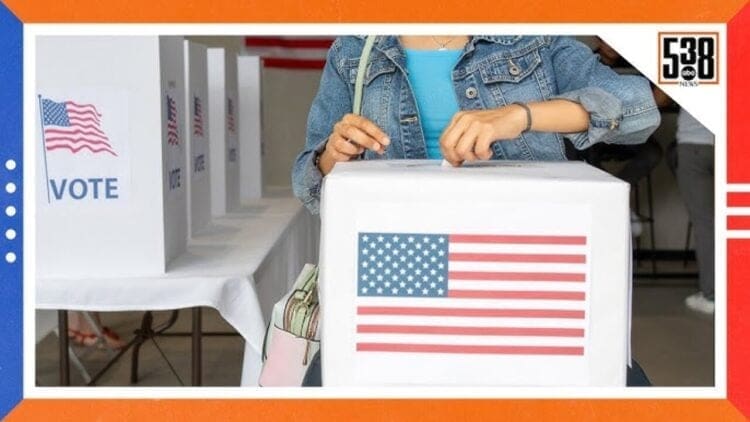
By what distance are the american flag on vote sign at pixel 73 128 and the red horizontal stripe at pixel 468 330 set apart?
0.80 m

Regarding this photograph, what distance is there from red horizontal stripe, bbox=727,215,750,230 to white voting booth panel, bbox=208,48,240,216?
1.76 meters

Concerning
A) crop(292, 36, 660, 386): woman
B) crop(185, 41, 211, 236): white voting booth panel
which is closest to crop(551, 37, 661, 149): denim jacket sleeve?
crop(292, 36, 660, 386): woman

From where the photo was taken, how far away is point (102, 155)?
1.87m

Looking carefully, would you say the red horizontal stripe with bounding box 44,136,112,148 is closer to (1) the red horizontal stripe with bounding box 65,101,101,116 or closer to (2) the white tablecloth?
(1) the red horizontal stripe with bounding box 65,101,101,116

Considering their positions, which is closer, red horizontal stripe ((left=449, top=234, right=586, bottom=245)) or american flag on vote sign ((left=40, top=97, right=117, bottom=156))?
red horizontal stripe ((left=449, top=234, right=586, bottom=245))

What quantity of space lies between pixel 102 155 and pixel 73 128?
0.22ft

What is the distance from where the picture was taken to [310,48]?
621 centimetres

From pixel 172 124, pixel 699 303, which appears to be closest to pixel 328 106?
pixel 172 124

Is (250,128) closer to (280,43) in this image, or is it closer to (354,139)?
(354,139)

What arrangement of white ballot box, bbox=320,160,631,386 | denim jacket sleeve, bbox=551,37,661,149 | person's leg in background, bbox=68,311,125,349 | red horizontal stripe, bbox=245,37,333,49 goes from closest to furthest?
1. white ballot box, bbox=320,160,631,386
2. denim jacket sleeve, bbox=551,37,661,149
3. person's leg in background, bbox=68,311,125,349
4. red horizontal stripe, bbox=245,37,333,49

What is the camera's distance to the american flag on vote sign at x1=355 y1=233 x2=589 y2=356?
1.21m

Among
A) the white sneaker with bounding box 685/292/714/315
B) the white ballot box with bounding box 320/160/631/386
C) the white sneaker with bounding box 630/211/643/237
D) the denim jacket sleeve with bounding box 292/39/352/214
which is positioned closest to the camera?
the white ballot box with bounding box 320/160/631/386

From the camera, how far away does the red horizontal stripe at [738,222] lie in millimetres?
1387

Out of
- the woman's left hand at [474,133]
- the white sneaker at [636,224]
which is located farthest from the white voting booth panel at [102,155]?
the white sneaker at [636,224]
